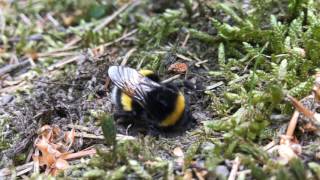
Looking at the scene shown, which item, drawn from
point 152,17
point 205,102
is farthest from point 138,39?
point 205,102

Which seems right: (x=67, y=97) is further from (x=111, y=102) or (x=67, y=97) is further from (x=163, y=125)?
(x=163, y=125)

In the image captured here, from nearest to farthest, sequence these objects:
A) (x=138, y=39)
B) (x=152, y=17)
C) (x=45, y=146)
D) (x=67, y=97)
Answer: (x=45, y=146), (x=67, y=97), (x=138, y=39), (x=152, y=17)

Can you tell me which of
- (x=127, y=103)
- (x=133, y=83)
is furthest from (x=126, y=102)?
(x=133, y=83)

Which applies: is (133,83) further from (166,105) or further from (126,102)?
(166,105)

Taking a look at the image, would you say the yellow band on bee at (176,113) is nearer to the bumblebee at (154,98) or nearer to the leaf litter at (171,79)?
the bumblebee at (154,98)

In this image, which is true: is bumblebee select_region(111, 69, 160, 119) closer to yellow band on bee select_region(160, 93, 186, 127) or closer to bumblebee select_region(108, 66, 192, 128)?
bumblebee select_region(108, 66, 192, 128)
